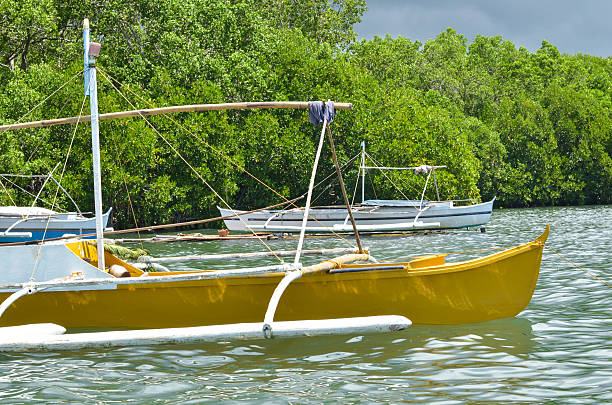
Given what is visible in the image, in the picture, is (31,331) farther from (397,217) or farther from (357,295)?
(397,217)

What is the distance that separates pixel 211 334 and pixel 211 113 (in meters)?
36.4

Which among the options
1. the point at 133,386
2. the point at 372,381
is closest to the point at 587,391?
the point at 372,381

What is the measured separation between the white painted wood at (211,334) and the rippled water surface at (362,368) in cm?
28

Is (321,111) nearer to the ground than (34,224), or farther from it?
farther from it

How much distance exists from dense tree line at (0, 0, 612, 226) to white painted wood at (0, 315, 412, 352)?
72.5 ft

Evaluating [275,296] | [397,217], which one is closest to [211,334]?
[275,296]

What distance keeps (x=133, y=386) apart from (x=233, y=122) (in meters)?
42.0

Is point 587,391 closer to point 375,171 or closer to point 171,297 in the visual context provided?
point 171,297

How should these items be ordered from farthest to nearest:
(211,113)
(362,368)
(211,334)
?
(211,113), (211,334), (362,368)

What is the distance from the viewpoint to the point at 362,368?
9.63 metres

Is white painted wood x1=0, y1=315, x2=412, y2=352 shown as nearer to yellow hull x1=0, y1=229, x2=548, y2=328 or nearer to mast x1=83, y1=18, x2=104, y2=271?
yellow hull x1=0, y1=229, x2=548, y2=328

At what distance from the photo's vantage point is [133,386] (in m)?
9.12

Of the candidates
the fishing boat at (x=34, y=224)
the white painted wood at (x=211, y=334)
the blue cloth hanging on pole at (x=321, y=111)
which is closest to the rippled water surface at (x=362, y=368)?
the white painted wood at (x=211, y=334)

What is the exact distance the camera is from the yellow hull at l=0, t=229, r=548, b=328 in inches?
444
